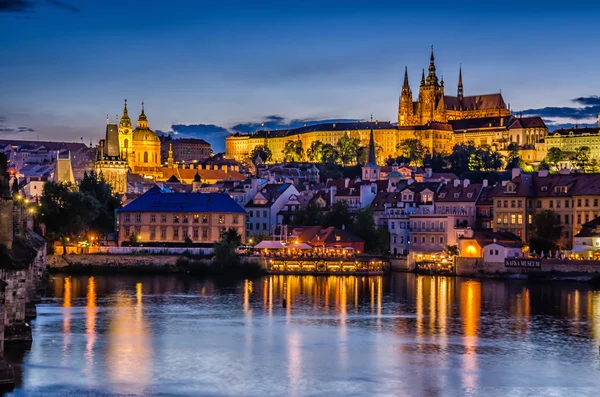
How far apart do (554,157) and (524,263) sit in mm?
120922

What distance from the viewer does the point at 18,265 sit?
3012cm

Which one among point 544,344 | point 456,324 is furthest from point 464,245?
point 544,344

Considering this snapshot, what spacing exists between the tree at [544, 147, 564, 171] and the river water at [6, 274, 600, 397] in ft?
413

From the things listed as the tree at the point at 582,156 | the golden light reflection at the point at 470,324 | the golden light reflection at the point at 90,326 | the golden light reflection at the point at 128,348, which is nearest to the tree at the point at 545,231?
the golden light reflection at the point at 470,324

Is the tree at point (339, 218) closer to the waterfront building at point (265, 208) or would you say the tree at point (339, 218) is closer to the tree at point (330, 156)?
the waterfront building at point (265, 208)

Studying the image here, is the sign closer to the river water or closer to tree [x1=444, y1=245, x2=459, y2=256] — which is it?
the river water

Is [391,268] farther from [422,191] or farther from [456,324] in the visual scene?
[456,324]

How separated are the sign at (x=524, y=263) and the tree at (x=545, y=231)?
4612 millimetres

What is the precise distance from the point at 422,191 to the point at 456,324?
39590 mm

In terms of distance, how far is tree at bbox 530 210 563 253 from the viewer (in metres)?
72.8

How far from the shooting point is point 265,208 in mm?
89625

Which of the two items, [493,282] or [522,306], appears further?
[493,282]

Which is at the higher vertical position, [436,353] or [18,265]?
[18,265]

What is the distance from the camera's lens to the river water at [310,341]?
103 ft
